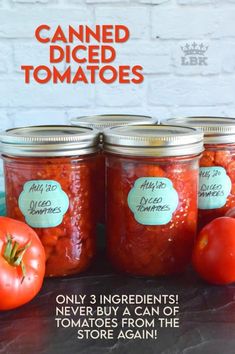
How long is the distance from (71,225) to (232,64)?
805 millimetres

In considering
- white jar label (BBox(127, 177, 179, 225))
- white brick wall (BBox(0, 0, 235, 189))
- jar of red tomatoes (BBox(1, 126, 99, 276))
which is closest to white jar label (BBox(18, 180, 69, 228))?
jar of red tomatoes (BBox(1, 126, 99, 276))

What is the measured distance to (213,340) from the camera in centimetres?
62

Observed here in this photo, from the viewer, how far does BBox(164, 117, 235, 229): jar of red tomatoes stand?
81 cm

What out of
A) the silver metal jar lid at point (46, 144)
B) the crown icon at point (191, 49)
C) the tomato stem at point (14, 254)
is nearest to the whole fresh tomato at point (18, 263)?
the tomato stem at point (14, 254)

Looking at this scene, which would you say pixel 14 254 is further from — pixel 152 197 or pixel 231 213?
pixel 231 213

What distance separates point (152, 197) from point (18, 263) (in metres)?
0.21

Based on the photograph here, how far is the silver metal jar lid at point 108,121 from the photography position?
3.01ft

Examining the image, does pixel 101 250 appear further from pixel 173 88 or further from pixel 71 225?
pixel 173 88

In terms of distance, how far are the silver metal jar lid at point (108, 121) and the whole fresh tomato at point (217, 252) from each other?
0.25m

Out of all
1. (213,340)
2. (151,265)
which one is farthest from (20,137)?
(213,340)

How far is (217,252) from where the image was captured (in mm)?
735

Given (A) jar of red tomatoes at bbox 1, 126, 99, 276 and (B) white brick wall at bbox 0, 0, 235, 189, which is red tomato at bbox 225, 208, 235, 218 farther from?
(B) white brick wall at bbox 0, 0, 235, 189

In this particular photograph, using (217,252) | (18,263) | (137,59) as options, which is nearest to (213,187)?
(217,252)

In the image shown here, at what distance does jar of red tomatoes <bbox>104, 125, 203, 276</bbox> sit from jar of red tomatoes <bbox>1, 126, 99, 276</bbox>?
0.04m
